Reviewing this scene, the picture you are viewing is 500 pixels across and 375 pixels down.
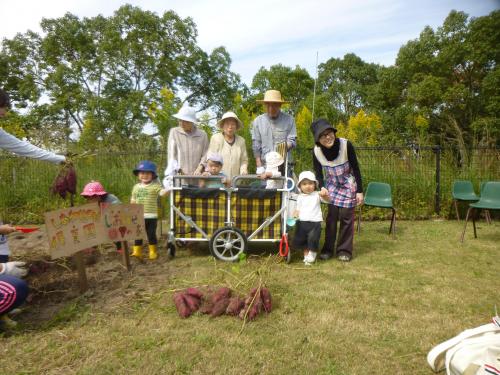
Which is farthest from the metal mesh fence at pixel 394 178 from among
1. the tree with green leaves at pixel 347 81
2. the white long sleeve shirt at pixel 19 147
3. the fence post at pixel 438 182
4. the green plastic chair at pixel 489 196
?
the tree with green leaves at pixel 347 81

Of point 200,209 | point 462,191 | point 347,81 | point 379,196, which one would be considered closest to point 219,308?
point 200,209

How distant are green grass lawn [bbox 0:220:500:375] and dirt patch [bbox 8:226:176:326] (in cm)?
3

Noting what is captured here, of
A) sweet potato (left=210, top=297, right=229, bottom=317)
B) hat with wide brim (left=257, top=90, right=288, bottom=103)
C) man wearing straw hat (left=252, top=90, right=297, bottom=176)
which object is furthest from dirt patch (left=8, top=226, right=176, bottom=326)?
hat with wide brim (left=257, top=90, right=288, bottom=103)

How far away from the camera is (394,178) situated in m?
7.96

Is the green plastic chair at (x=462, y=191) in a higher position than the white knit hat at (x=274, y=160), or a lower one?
lower

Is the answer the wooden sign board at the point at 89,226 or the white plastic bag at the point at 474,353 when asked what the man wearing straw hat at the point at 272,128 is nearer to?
the wooden sign board at the point at 89,226

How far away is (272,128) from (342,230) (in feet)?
5.50

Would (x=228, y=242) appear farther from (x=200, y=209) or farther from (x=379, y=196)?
(x=379, y=196)

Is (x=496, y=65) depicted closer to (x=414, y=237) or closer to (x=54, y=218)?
(x=414, y=237)

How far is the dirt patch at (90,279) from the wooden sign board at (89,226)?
16.3 inches

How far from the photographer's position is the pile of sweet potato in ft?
9.18

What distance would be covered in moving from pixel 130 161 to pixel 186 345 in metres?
7.24

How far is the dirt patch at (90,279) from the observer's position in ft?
10.1

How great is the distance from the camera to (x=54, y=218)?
10.0 feet
